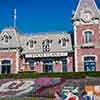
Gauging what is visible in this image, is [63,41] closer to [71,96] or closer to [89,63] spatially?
[89,63]

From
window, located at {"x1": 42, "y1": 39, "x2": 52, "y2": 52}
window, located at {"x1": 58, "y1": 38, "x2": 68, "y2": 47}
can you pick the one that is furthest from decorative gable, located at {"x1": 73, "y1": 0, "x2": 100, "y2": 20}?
window, located at {"x1": 42, "y1": 39, "x2": 52, "y2": 52}

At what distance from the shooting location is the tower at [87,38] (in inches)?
2095

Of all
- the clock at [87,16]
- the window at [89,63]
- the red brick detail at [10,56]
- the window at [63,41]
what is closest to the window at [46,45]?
the window at [63,41]

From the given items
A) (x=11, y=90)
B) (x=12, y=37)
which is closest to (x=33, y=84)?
(x=11, y=90)

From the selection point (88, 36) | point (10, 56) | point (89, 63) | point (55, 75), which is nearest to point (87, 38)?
point (88, 36)

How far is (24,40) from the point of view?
5922 cm

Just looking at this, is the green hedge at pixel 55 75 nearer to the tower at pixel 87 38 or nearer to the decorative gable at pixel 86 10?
the tower at pixel 87 38

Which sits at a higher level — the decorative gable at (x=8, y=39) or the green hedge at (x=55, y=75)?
the decorative gable at (x=8, y=39)

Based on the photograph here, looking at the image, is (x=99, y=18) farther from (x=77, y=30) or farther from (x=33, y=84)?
(x=33, y=84)

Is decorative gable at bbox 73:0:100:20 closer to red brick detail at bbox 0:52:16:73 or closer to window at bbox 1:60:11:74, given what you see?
red brick detail at bbox 0:52:16:73

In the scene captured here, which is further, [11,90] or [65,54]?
[65,54]

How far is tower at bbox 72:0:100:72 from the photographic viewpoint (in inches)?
2095

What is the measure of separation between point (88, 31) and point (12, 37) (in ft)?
42.7

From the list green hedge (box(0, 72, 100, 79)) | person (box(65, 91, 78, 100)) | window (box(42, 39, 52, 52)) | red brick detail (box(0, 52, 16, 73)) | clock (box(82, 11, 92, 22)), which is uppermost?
clock (box(82, 11, 92, 22))
